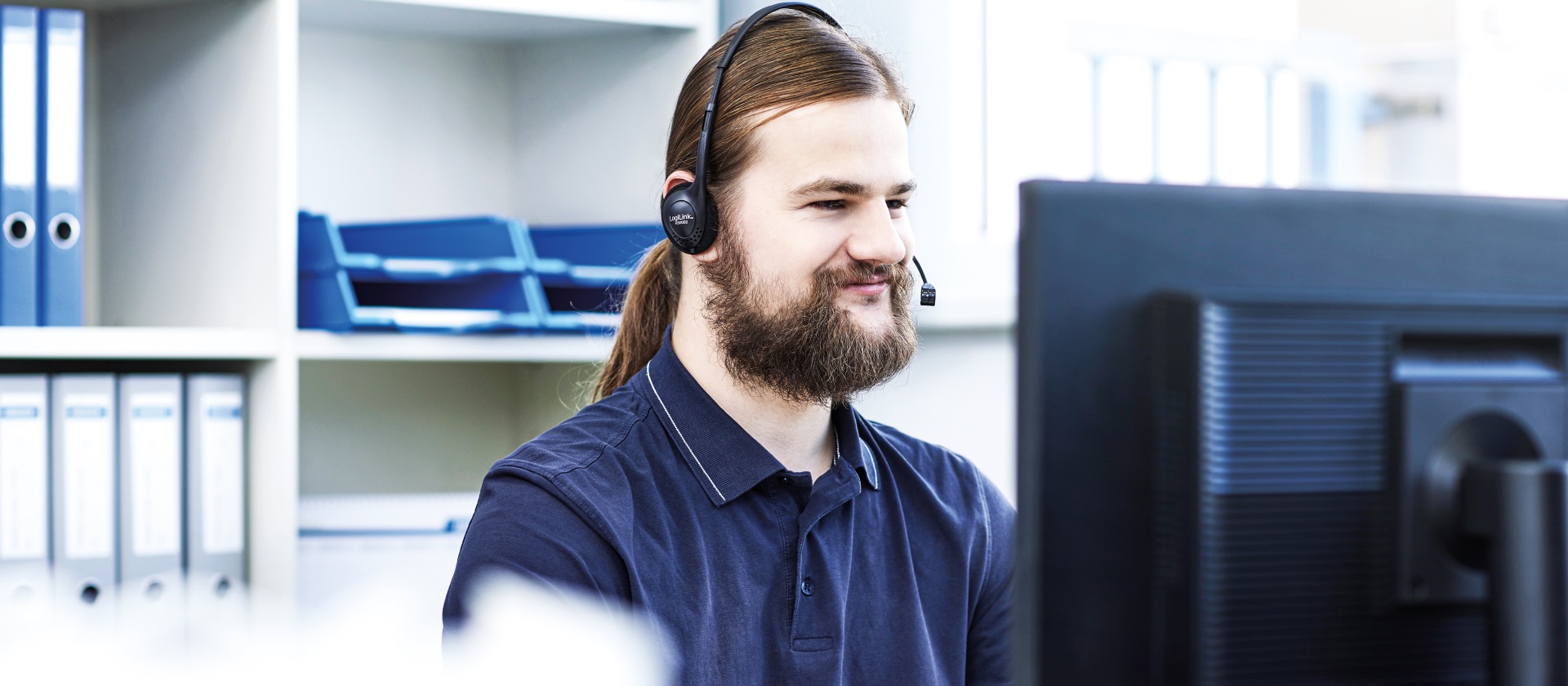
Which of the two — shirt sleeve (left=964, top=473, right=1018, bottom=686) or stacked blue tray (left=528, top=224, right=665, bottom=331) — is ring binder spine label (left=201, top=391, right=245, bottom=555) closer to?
stacked blue tray (left=528, top=224, right=665, bottom=331)

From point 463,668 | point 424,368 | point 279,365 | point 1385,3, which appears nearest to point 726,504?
point 279,365

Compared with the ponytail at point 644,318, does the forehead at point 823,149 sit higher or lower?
higher

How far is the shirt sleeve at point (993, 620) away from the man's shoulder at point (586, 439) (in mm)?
343

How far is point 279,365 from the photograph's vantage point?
1503mm

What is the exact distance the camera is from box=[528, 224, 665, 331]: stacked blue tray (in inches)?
65.7

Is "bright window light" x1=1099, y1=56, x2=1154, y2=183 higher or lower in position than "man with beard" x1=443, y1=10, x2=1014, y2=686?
higher

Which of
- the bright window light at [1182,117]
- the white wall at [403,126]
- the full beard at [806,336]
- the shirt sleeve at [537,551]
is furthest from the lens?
the bright window light at [1182,117]

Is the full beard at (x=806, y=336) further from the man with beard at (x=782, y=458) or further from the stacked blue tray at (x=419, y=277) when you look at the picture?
the stacked blue tray at (x=419, y=277)

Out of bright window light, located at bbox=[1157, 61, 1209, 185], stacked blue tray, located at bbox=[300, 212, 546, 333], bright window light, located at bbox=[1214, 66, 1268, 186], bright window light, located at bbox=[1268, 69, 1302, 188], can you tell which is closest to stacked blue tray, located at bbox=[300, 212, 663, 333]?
stacked blue tray, located at bbox=[300, 212, 546, 333]

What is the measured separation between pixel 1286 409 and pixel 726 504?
0.69m

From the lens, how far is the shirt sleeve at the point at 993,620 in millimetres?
1214

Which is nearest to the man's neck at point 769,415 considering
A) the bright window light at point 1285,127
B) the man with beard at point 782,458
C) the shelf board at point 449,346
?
the man with beard at point 782,458

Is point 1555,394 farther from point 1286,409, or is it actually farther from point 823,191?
point 823,191

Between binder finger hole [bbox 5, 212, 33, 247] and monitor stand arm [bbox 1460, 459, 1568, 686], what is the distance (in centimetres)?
140
